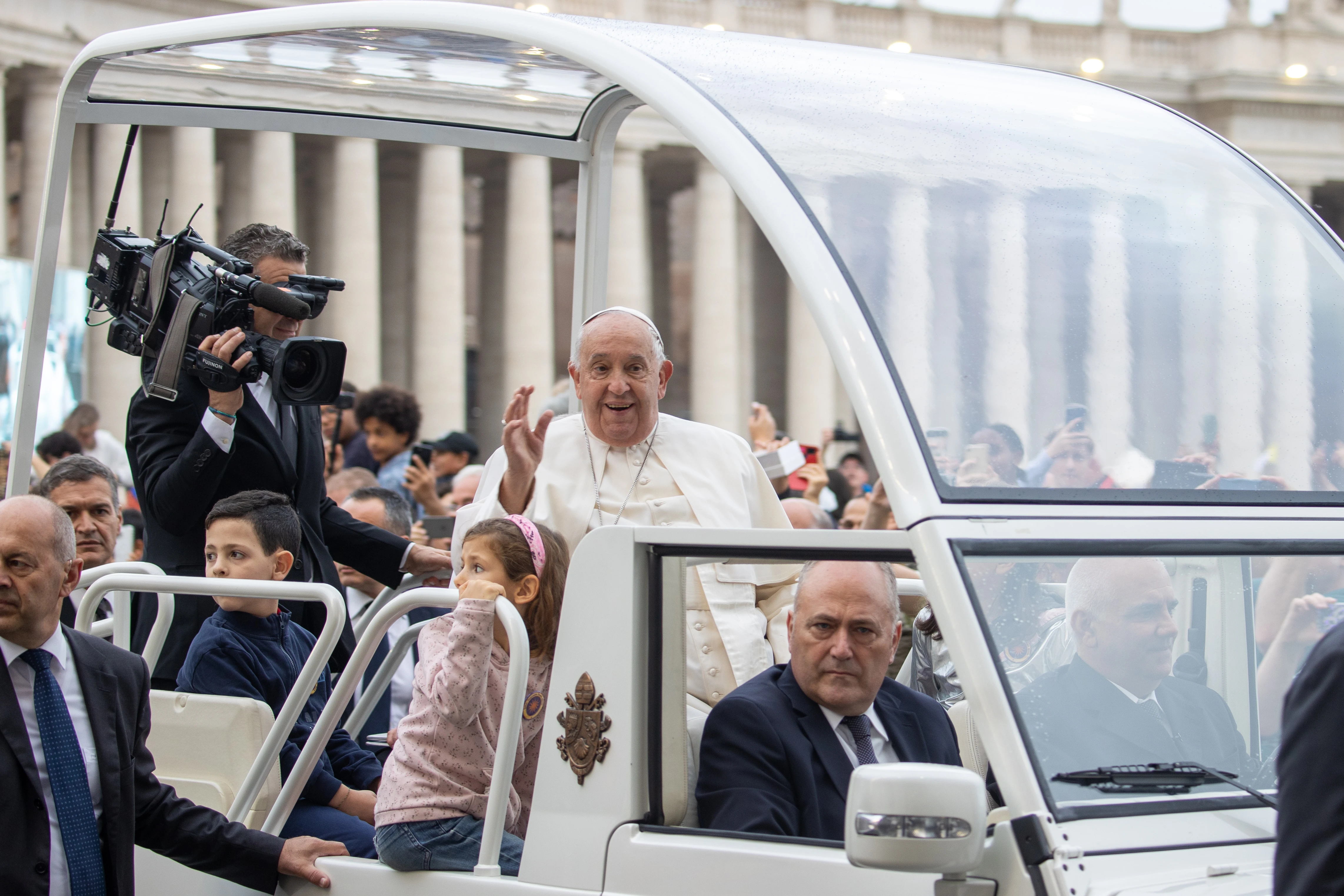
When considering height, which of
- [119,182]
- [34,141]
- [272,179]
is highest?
[272,179]

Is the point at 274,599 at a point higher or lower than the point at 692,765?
higher

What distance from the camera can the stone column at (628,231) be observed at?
3819 centimetres

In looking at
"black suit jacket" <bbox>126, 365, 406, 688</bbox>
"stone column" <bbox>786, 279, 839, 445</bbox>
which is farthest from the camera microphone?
"stone column" <bbox>786, 279, 839, 445</bbox>

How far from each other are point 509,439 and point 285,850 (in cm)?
136

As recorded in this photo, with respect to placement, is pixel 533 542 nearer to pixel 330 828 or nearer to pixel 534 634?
pixel 534 634

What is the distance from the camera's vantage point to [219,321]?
15.3 feet

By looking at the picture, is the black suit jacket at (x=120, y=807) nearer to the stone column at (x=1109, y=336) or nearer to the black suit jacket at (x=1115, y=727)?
the black suit jacket at (x=1115, y=727)

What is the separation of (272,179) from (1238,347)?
108 ft

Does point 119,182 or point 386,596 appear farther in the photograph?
point 386,596

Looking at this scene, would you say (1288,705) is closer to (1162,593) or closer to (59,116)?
(1162,593)

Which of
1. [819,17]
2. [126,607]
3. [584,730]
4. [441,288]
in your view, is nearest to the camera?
[584,730]

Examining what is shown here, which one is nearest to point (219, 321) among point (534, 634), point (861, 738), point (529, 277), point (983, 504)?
point (534, 634)

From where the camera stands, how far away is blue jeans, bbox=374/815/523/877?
339 centimetres

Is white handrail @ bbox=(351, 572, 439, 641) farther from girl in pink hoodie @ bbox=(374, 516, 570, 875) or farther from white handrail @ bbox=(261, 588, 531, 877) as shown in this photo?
girl in pink hoodie @ bbox=(374, 516, 570, 875)
